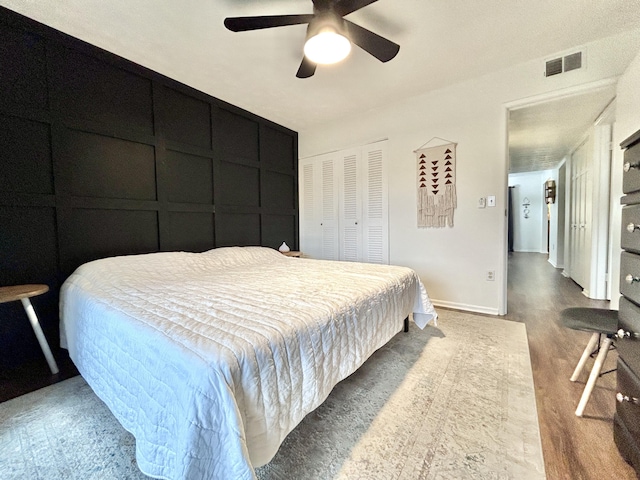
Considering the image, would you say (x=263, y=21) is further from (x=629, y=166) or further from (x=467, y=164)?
(x=467, y=164)

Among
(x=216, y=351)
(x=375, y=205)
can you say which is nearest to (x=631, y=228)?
(x=216, y=351)

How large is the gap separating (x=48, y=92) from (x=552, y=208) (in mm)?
10424

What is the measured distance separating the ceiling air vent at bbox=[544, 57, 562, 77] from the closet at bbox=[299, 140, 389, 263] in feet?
5.52

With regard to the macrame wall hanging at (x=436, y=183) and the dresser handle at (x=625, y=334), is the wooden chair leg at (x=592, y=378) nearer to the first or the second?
the dresser handle at (x=625, y=334)

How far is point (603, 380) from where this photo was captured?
171 cm

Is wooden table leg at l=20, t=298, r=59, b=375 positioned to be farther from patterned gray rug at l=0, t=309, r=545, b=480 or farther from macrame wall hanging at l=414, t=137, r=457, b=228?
macrame wall hanging at l=414, t=137, r=457, b=228

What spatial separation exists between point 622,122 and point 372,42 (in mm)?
2562

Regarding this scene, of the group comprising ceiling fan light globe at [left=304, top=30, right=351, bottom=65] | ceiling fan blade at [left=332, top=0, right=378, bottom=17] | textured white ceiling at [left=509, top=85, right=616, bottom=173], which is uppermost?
textured white ceiling at [left=509, top=85, right=616, bottom=173]

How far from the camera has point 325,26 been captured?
1646 millimetres

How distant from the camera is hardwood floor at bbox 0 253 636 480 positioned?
1.12m

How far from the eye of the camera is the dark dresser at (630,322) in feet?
3.45

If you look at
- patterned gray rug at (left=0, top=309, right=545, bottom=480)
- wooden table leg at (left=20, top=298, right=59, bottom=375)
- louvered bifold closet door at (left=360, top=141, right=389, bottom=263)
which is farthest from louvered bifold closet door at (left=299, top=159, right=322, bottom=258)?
wooden table leg at (left=20, top=298, right=59, bottom=375)

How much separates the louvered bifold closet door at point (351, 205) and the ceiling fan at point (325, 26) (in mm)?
2036

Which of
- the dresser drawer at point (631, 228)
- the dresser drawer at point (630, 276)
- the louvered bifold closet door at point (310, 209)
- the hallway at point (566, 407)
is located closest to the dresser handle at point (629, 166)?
the dresser drawer at point (631, 228)
